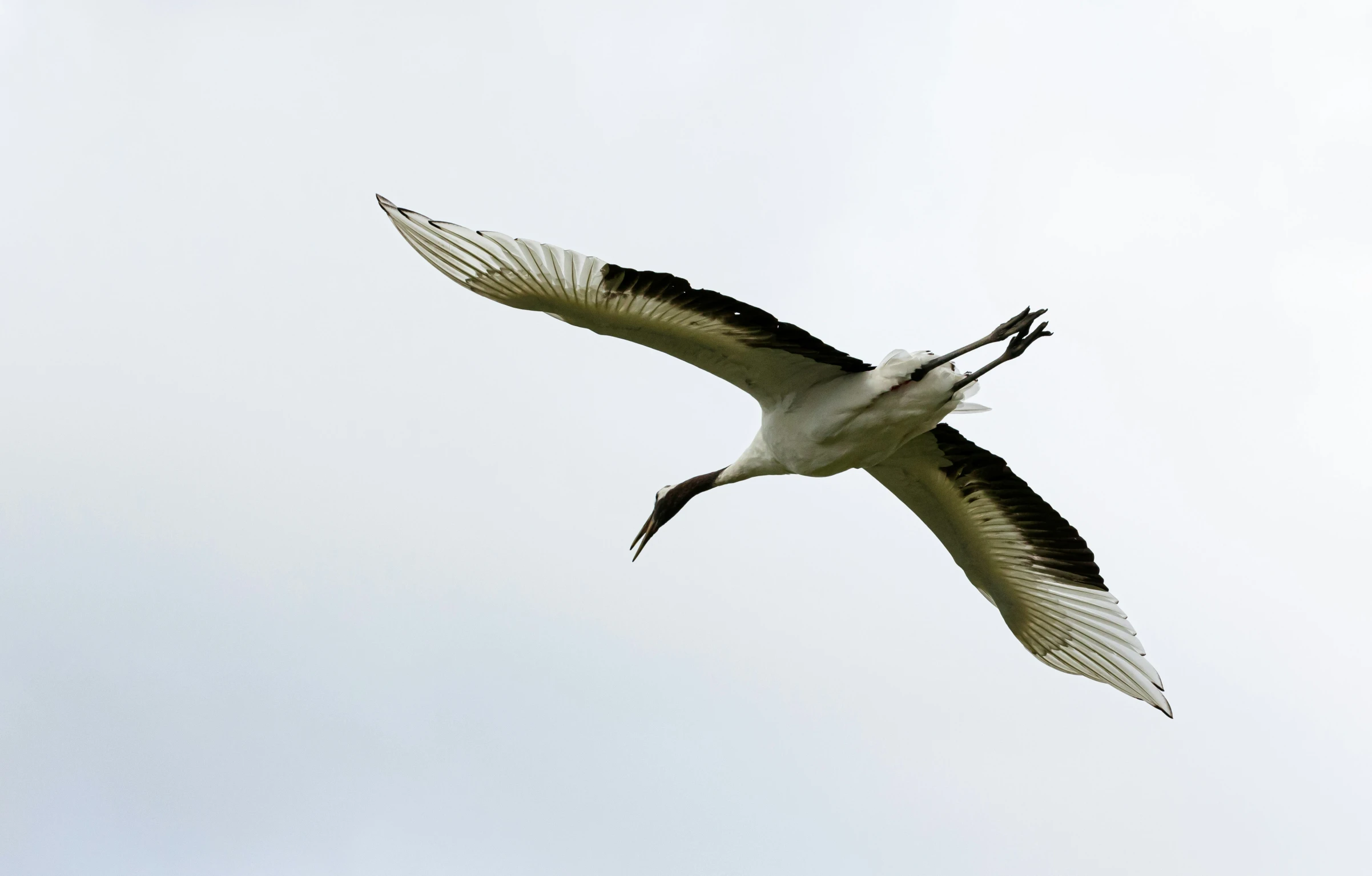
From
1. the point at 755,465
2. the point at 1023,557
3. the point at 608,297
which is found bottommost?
the point at 608,297

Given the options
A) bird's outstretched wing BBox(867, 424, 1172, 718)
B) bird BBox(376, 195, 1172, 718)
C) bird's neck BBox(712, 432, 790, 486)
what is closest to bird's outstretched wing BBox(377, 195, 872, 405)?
bird BBox(376, 195, 1172, 718)

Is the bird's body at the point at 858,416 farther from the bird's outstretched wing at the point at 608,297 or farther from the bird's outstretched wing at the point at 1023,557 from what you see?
the bird's outstretched wing at the point at 1023,557

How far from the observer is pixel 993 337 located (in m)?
11.0

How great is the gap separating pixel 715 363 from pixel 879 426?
44.7 inches

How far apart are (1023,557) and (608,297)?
162 inches

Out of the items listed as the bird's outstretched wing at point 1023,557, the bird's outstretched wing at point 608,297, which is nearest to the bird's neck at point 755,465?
the bird's outstretched wing at point 1023,557

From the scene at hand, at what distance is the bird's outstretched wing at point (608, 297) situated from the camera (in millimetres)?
9516

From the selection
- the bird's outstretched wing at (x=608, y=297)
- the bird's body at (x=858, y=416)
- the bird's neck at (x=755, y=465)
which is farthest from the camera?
the bird's neck at (x=755, y=465)

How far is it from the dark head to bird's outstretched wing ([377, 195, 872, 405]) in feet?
6.91

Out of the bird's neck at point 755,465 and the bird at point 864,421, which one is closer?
the bird at point 864,421

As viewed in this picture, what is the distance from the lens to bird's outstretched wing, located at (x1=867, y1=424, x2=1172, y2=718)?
38.5 ft

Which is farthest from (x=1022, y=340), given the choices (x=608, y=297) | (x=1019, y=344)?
(x=608, y=297)

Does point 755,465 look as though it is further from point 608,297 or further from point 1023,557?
point 608,297

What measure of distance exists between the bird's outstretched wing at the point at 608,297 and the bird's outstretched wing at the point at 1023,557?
5.21ft
